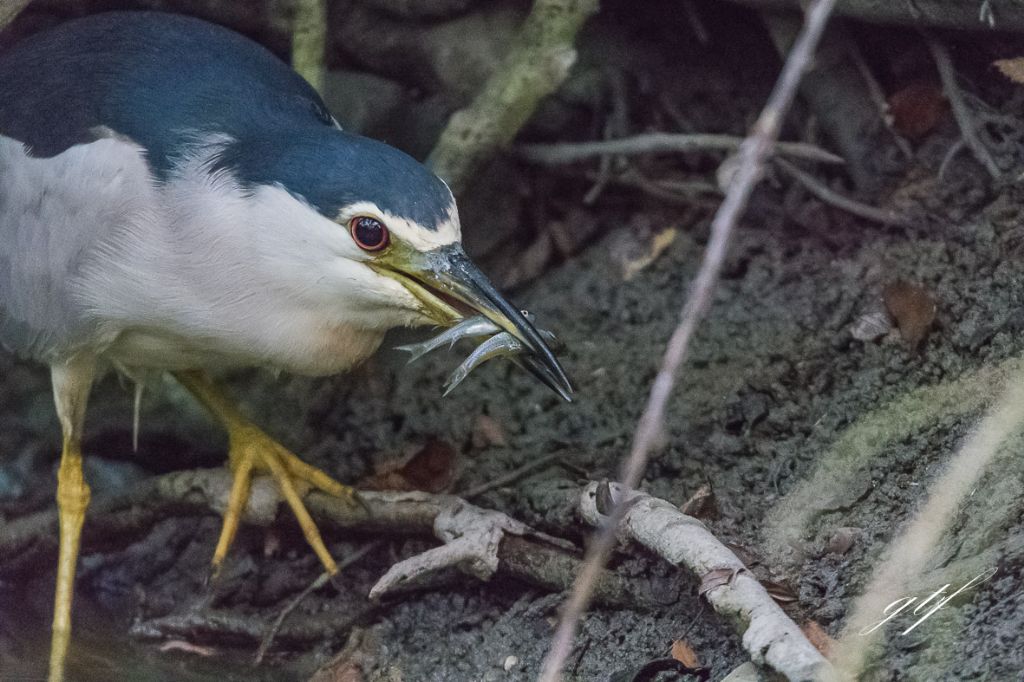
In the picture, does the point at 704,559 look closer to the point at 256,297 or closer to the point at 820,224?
the point at 256,297

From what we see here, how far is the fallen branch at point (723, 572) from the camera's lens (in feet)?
5.89

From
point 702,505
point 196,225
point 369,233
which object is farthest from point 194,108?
point 702,505

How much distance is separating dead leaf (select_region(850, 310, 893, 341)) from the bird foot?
3.92 feet

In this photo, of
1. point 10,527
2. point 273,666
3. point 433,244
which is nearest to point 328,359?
point 433,244

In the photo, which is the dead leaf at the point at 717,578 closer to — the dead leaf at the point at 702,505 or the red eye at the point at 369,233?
the dead leaf at the point at 702,505

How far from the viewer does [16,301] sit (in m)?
2.68

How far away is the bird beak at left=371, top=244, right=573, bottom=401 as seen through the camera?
7.16ft

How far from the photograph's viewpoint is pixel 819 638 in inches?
77.5

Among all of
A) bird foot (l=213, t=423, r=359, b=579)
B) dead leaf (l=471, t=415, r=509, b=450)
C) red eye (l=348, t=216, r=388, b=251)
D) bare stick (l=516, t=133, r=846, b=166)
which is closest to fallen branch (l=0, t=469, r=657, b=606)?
bird foot (l=213, t=423, r=359, b=579)

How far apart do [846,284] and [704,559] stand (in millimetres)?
1049

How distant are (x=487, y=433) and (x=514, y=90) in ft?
3.04

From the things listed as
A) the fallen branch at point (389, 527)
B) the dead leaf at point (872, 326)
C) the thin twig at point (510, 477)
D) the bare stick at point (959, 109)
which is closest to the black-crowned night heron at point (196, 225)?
the fallen branch at point (389, 527)

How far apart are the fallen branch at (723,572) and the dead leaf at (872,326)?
655mm
